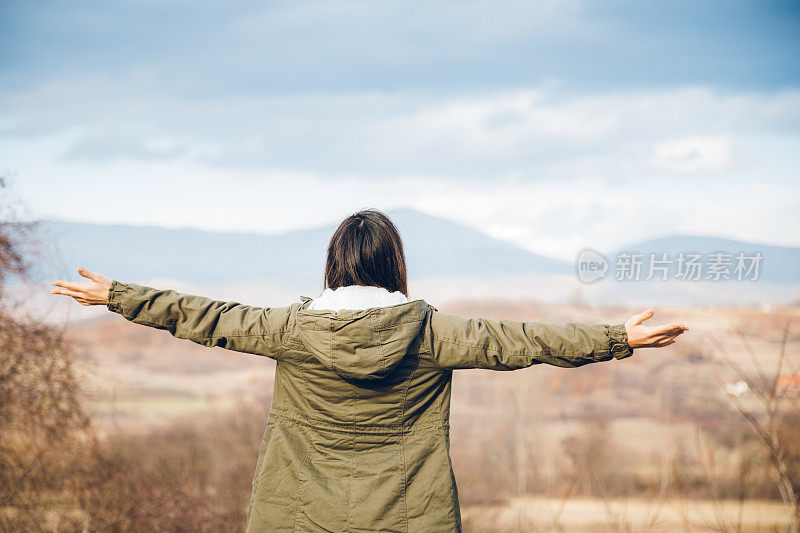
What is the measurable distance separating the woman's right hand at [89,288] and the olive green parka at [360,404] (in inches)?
1.6

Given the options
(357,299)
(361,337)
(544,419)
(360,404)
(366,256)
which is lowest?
(544,419)

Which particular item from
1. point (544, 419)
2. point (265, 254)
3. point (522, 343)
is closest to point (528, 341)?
point (522, 343)

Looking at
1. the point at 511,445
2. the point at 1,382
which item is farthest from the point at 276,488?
the point at 511,445

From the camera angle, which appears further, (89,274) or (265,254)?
(265,254)

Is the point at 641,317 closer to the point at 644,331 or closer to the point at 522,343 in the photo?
the point at 644,331

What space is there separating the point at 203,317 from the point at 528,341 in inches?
37.2

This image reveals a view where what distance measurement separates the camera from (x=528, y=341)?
7.43ft

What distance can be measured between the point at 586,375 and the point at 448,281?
1615cm

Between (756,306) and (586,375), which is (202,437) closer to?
(756,306)

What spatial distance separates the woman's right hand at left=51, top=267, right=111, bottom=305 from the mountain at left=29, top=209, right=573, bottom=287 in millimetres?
37227

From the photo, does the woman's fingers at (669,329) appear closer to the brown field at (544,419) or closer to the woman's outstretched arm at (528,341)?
the woman's outstretched arm at (528,341)

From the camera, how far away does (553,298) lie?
39094mm

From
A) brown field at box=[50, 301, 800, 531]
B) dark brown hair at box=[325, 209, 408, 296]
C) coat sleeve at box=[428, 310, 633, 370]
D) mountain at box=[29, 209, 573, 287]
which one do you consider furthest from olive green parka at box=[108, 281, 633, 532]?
mountain at box=[29, 209, 573, 287]

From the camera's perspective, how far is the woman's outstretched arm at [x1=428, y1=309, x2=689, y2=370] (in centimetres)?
226
